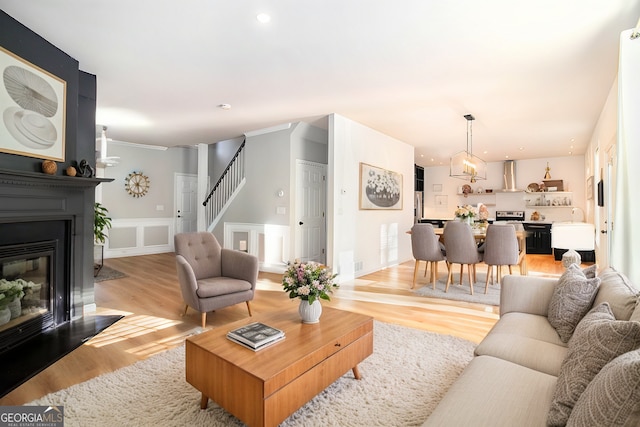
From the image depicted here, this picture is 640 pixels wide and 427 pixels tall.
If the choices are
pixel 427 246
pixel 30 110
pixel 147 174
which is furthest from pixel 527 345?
pixel 147 174

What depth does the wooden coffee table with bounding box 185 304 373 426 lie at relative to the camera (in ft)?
5.20

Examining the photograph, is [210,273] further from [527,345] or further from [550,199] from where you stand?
[550,199]

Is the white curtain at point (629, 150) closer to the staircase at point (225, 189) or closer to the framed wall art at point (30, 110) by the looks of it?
the framed wall art at point (30, 110)

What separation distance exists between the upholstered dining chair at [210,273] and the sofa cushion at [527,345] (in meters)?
2.36

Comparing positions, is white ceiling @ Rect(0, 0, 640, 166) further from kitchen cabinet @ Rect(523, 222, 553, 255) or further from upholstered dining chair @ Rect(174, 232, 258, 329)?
kitchen cabinet @ Rect(523, 222, 553, 255)

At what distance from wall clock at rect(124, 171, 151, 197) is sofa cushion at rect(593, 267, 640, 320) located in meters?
8.20

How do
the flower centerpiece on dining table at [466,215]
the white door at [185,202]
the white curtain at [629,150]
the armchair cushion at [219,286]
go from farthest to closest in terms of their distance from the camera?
the white door at [185,202]
the flower centerpiece on dining table at [466,215]
the armchair cushion at [219,286]
the white curtain at [629,150]

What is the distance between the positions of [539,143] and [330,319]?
Result: 7.11 m

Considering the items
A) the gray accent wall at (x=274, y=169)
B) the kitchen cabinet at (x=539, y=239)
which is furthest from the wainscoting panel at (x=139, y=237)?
the kitchen cabinet at (x=539, y=239)

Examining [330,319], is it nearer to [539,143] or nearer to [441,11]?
[441,11]

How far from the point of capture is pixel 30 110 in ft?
9.44

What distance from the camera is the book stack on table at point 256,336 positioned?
1.88m

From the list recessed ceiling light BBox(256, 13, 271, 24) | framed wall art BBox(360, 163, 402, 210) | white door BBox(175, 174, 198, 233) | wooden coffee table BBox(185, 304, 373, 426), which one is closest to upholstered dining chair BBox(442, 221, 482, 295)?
framed wall art BBox(360, 163, 402, 210)

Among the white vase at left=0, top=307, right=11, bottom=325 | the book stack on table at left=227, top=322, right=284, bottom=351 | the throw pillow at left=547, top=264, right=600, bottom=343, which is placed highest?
the throw pillow at left=547, top=264, right=600, bottom=343
